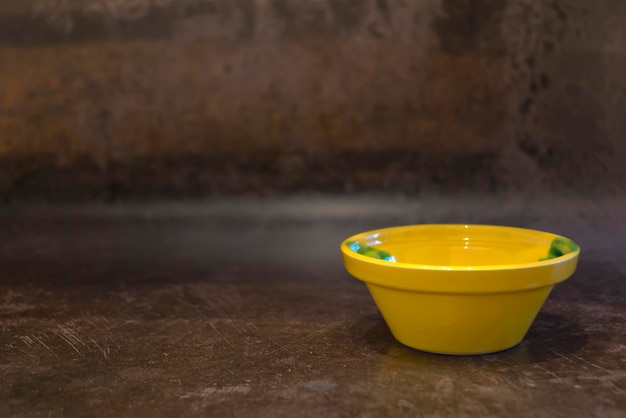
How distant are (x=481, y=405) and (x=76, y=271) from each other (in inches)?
34.9

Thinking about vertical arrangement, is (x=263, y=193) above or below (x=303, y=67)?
below

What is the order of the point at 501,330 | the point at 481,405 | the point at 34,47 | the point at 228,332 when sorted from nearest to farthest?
the point at 481,405 < the point at 501,330 < the point at 228,332 < the point at 34,47

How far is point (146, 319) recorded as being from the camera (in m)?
0.94

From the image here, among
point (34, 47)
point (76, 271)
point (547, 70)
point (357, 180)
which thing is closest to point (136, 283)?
point (76, 271)

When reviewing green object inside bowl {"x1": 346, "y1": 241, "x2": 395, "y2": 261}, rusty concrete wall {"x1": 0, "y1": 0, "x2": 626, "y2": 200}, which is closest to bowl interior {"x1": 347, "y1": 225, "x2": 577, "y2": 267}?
green object inside bowl {"x1": 346, "y1": 241, "x2": 395, "y2": 261}

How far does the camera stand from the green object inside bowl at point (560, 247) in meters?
0.80

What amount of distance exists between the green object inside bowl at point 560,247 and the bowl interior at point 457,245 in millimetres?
23

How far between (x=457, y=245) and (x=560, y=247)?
0.53 feet

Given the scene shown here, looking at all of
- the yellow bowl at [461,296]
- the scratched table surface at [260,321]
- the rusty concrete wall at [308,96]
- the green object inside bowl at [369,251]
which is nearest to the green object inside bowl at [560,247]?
the yellow bowl at [461,296]

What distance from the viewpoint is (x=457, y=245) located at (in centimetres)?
95

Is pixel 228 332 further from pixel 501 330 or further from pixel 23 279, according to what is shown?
pixel 23 279

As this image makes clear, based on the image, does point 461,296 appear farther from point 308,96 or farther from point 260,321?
point 308,96

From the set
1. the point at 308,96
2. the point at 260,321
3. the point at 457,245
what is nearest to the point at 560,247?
the point at 457,245

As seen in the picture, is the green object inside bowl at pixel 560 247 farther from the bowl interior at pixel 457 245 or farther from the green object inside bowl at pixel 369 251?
the green object inside bowl at pixel 369 251
